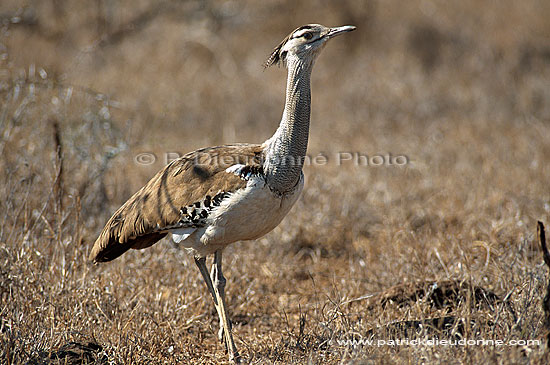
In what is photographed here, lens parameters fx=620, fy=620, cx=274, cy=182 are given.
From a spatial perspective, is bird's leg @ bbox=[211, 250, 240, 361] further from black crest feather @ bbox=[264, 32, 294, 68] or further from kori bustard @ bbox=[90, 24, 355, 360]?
black crest feather @ bbox=[264, 32, 294, 68]

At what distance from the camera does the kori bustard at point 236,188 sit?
264cm

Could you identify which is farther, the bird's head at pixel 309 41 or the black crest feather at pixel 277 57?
the black crest feather at pixel 277 57

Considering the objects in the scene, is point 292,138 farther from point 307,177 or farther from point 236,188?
point 307,177

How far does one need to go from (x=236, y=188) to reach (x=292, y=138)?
321mm

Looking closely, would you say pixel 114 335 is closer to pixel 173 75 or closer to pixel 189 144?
pixel 189 144

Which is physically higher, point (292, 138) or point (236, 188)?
point (292, 138)

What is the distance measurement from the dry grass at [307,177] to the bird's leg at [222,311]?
0.27 ft

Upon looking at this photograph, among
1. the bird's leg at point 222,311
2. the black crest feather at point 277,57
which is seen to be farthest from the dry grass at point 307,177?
the black crest feather at point 277,57

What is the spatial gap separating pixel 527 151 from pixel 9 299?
419 cm

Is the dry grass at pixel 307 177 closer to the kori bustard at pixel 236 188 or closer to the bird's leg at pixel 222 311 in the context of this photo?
the bird's leg at pixel 222 311

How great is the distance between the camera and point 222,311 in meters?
2.83

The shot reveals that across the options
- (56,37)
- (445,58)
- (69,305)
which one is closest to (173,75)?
(56,37)

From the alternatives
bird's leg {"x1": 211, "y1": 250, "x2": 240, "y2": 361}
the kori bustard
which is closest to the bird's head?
the kori bustard

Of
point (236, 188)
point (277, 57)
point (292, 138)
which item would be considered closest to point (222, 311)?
point (236, 188)
